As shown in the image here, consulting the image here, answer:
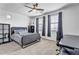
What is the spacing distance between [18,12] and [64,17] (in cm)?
93

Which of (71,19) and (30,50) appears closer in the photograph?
(71,19)

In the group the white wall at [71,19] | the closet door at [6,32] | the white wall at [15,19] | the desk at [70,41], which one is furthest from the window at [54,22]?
the closet door at [6,32]

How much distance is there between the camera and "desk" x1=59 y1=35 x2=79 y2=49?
3.85 ft

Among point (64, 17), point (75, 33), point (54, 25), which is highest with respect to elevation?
point (64, 17)

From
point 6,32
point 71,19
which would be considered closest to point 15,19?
point 6,32

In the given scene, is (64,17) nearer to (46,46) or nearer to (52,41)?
(52,41)

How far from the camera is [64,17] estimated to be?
1215mm

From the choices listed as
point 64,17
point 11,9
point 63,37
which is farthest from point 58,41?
point 11,9

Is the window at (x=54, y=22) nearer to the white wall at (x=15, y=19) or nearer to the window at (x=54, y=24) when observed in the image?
the window at (x=54, y=24)

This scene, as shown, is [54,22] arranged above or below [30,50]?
above

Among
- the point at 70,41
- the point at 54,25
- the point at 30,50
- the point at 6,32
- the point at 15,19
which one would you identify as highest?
the point at 15,19

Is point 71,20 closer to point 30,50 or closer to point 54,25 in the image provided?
point 54,25

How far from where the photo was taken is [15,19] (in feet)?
4.58

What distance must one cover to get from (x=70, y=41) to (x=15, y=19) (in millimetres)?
1196
